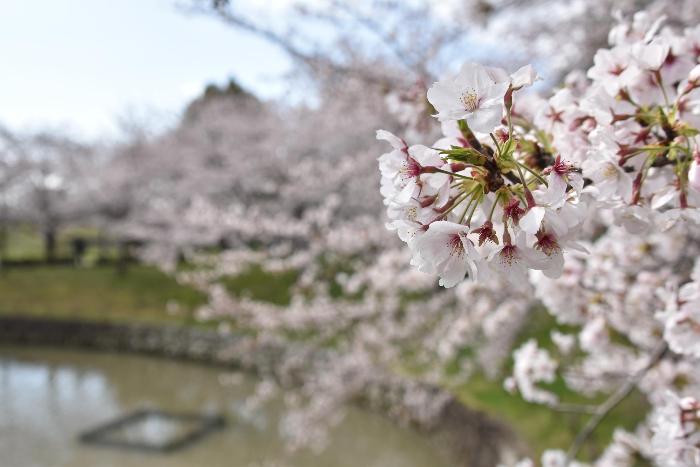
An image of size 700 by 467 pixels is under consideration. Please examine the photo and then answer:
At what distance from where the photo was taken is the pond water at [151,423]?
5.44 m

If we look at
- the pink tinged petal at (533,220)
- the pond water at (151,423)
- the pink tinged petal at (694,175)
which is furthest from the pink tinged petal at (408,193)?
the pond water at (151,423)

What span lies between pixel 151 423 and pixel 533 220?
21.4 feet

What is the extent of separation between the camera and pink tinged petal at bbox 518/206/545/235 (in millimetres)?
576

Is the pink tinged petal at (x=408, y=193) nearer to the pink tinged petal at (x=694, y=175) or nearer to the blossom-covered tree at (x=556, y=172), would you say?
the blossom-covered tree at (x=556, y=172)

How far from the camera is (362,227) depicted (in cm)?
475

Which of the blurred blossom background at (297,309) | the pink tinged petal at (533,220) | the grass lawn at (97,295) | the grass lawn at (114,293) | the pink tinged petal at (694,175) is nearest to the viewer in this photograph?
the pink tinged petal at (533,220)

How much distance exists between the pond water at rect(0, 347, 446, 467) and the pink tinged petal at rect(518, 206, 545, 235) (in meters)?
4.91

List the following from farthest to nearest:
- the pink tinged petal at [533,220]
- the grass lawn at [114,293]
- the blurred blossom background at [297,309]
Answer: the grass lawn at [114,293], the blurred blossom background at [297,309], the pink tinged petal at [533,220]

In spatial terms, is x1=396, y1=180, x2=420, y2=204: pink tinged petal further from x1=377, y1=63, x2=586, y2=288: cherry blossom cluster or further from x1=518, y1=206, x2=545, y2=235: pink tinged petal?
x1=518, y1=206, x2=545, y2=235: pink tinged petal

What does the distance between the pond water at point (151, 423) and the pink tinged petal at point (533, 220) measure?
4909 mm

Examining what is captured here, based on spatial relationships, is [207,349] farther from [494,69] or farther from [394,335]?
[494,69]

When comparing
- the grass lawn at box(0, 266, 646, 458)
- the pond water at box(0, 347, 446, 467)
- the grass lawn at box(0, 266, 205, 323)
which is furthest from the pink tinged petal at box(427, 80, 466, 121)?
the grass lawn at box(0, 266, 205, 323)

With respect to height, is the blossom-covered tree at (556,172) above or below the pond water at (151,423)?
above

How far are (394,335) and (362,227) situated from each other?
872mm
